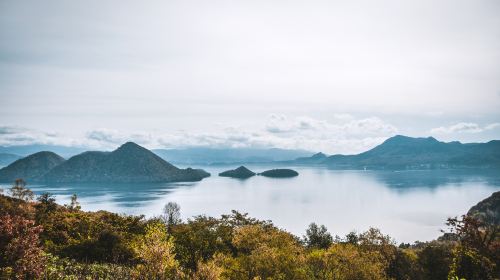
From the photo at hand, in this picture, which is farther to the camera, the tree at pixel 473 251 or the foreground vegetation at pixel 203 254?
the tree at pixel 473 251

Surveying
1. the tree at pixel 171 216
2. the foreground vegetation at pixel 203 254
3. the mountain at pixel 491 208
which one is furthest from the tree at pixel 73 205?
the mountain at pixel 491 208

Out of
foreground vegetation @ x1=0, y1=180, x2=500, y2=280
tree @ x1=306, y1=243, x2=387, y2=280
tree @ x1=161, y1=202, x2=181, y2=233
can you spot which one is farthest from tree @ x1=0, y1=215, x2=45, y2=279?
tree @ x1=161, y1=202, x2=181, y2=233

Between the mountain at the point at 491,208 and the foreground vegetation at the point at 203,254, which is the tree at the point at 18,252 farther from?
the mountain at the point at 491,208

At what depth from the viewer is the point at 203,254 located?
139 feet

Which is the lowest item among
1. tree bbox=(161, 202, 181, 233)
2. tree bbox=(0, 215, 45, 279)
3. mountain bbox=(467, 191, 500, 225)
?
mountain bbox=(467, 191, 500, 225)

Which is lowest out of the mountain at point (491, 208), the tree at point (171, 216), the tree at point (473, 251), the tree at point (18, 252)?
the mountain at point (491, 208)

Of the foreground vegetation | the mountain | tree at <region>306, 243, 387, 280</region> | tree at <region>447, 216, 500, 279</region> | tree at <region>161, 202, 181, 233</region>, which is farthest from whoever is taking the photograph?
the mountain

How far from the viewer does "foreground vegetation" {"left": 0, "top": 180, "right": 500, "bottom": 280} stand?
2150 cm

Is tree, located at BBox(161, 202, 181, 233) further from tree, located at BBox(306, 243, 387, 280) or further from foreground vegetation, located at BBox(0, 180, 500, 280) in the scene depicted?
tree, located at BBox(306, 243, 387, 280)

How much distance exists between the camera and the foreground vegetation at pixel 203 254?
2150cm

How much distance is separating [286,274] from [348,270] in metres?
6.75

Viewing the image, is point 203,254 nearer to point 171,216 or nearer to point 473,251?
point 473,251

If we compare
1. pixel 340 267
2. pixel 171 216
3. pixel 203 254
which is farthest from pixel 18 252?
pixel 171 216

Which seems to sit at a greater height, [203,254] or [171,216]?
[203,254]
